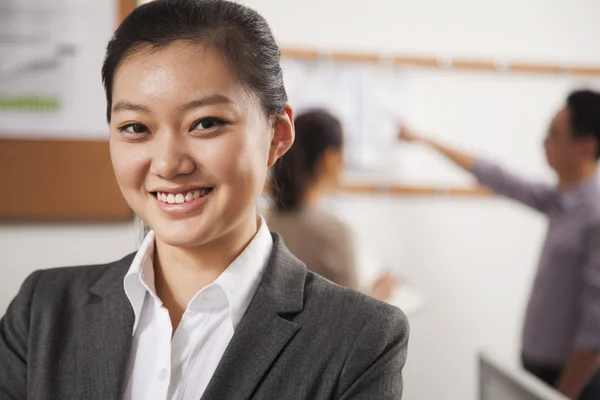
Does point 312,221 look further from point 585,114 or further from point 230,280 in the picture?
point 585,114

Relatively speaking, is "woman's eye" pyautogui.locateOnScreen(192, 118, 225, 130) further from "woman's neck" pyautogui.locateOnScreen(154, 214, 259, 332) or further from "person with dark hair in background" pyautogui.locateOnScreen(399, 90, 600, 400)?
"person with dark hair in background" pyautogui.locateOnScreen(399, 90, 600, 400)

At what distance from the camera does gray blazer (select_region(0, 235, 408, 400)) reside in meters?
0.88

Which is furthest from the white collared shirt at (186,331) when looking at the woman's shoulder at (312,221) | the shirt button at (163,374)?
the woman's shoulder at (312,221)

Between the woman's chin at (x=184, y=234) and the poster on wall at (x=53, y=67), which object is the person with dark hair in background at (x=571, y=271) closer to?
the poster on wall at (x=53, y=67)

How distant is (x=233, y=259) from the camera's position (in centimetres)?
98

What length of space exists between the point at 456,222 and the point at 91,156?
5.33ft

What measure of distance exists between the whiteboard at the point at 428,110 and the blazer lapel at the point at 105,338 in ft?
6.07

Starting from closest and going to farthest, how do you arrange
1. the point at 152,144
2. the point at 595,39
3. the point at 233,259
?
the point at 152,144 → the point at 233,259 → the point at 595,39

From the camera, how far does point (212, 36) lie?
0.88 m

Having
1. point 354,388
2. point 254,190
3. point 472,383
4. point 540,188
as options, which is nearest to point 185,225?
point 254,190

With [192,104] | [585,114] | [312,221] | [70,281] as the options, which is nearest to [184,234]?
[192,104]

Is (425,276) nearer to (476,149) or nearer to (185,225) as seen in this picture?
(476,149)

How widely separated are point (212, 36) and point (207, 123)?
0.39ft

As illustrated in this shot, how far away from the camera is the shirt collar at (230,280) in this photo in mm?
949
